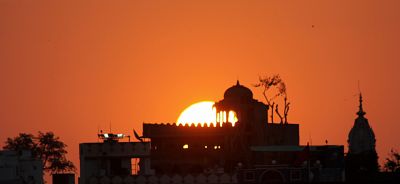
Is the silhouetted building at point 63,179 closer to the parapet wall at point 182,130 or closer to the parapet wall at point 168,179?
the parapet wall at point 168,179

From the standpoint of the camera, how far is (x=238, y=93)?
169 m

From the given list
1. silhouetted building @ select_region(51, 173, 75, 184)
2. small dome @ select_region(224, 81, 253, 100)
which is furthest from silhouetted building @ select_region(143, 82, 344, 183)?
silhouetted building @ select_region(51, 173, 75, 184)

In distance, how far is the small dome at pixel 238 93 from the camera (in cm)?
16838

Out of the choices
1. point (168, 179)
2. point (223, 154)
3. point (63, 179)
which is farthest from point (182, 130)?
point (63, 179)

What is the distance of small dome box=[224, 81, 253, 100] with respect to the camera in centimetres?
16838

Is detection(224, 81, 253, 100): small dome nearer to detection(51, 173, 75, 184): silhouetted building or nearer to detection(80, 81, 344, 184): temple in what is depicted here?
detection(80, 81, 344, 184): temple

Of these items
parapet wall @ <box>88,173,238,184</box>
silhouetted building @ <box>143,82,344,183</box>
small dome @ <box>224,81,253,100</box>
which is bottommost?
parapet wall @ <box>88,173,238,184</box>

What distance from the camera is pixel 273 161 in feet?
513

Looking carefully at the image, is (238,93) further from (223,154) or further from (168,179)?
(168,179)

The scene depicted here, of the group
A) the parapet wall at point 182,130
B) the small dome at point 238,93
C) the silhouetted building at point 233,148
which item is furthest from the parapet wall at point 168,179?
the small dome at point 238,93

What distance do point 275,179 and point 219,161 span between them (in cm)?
1171

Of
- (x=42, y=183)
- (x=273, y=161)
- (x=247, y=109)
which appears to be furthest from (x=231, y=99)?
(x=42, y=183)

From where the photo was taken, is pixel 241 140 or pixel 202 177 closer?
pixel 202 177

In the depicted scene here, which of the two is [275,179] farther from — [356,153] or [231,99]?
[356,153]
